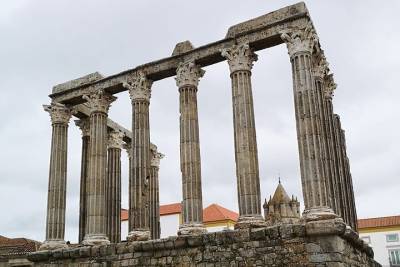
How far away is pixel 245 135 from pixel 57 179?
8.93 metres

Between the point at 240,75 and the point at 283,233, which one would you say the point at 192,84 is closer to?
the point at 240,75

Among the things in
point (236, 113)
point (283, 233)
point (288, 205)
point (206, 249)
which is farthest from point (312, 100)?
point (288, 205)

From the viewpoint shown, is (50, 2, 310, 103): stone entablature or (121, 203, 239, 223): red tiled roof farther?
(121, 203, 239, 223): red tiled roof

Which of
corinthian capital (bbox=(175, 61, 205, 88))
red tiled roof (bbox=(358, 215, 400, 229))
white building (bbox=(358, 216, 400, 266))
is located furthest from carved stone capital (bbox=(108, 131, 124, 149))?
red tiled roof (bbox=(358, 215, 400, 229))

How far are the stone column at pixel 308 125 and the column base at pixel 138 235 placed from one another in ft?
20.2

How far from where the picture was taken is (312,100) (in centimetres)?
1675

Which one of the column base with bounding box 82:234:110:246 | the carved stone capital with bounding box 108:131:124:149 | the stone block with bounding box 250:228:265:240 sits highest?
the carved stone capital with bounding box 108:131:124:149

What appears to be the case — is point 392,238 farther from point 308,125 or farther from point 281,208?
point 308,125

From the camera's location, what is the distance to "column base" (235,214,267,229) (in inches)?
647

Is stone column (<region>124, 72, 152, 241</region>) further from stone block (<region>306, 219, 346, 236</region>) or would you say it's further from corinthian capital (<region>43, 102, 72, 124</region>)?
stone block (<region>306, 219, 346, 236</region>)

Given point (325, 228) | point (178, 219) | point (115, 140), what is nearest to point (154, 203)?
point (115, 140)

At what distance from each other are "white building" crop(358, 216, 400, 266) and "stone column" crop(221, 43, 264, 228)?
4567cm

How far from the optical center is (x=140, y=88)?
67.8 ft

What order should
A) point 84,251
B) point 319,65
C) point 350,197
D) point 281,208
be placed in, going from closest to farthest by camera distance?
point 84,251 → point 319,65 → point 350,197 → point 281,208
